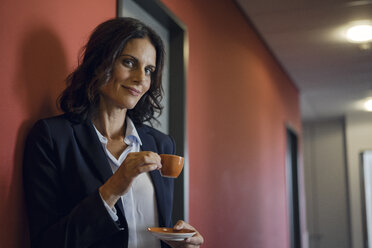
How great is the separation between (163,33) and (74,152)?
3.91 feet

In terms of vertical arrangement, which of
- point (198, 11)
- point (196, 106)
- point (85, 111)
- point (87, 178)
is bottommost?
point (87, 178)

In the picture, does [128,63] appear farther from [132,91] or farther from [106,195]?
[106,195]

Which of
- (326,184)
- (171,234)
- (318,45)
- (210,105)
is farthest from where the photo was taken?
(326,184)

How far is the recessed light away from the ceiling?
6cm

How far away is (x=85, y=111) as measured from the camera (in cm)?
128

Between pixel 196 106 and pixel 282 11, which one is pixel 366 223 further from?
pixel 196 106

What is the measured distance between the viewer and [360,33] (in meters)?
3.77

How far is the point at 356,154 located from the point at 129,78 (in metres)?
6.77

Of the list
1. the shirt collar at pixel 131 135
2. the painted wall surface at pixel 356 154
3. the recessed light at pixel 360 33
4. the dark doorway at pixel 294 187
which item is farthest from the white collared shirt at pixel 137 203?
the painted wall surface at pixel 356 154

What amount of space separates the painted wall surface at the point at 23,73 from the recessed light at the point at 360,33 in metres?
2.95

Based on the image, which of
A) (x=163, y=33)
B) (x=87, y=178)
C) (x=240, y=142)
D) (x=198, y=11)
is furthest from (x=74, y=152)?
(x=240, y=142)

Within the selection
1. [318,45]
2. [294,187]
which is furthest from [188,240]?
[294,187]

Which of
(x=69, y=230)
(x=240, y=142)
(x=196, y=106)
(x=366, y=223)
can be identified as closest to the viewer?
(x=69, y=230)

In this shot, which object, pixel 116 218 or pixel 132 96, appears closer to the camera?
pixel 116 218
